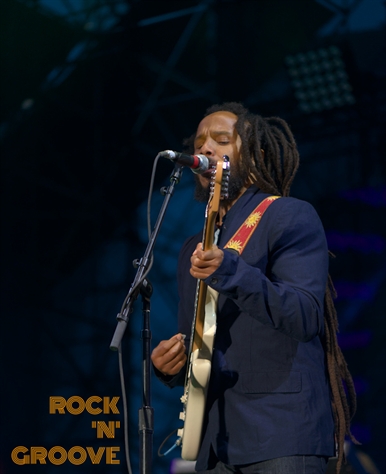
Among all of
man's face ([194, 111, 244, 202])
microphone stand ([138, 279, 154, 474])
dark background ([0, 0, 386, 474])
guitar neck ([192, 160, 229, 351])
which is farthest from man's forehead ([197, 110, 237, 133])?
dark background ([0, 0, 386, 474])

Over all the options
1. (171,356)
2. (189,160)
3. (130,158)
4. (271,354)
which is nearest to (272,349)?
(271,354)

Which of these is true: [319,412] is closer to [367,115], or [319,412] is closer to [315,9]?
[367,115]

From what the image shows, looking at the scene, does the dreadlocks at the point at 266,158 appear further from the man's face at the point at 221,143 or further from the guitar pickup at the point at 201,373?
the guitar pickup at the point at 201,373

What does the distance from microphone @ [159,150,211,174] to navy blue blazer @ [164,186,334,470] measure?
0.25 meters

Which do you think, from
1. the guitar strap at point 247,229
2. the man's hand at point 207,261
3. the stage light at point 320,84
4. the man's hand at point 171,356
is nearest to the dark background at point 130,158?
the stage light at point 320,84

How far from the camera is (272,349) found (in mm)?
1930

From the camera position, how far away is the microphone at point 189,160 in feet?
6.64

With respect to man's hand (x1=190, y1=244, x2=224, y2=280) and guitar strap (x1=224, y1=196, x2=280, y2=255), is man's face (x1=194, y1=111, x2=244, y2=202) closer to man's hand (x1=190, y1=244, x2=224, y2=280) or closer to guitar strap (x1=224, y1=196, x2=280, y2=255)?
guitar strap (x1=224, y1=196, x2=280, y2=255)

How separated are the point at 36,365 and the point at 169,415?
3.31 feet

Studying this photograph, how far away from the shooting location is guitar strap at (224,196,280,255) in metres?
2.05

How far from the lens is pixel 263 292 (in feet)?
5.81

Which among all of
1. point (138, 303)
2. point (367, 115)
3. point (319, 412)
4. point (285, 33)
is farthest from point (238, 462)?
point (285, 33)

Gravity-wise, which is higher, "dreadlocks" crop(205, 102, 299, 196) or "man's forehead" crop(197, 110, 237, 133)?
"man's forehead" crop(197, 110, 237, 133)

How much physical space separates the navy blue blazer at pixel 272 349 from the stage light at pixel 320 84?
9.81 ft
